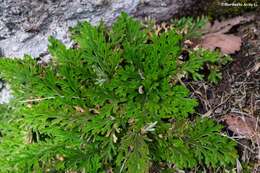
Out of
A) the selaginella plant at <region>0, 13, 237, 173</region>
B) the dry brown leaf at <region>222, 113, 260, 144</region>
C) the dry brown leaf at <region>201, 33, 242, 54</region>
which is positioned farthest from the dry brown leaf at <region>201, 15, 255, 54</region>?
the dry brown leaf at <region>222, 113, 260, 144</region>

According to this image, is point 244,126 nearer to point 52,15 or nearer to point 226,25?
point 226,25

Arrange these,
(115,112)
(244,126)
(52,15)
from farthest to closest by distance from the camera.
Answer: (52,15)
(244,126)
(115,112)

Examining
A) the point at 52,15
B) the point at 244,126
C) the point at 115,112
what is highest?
the point at 52,15

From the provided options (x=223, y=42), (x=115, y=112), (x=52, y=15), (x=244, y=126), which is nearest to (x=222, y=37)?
(x=223, y=42)

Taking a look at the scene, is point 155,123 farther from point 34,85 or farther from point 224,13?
point 224,13

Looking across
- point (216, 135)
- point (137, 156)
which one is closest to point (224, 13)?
point (216, 135)

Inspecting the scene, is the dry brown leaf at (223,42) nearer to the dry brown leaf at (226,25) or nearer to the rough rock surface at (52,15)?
the dry brown leaf at (226,25)
